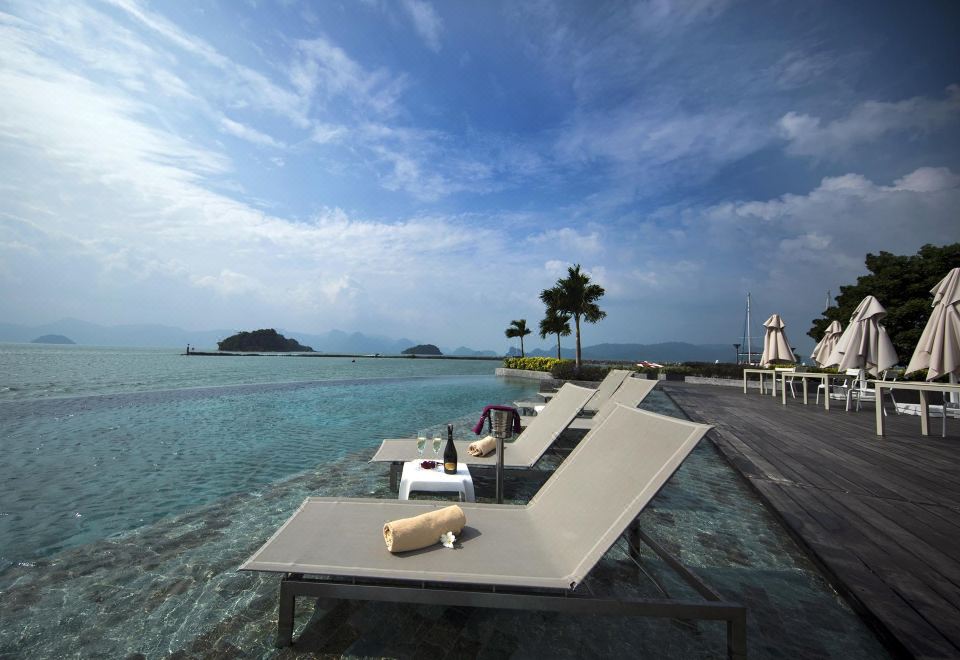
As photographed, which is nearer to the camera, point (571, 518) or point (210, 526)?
point (571, 518)

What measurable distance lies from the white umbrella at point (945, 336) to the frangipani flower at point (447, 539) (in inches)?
312

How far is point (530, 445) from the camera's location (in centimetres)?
415

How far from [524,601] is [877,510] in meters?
3.29

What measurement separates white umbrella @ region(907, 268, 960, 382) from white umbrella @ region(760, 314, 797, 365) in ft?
21.7

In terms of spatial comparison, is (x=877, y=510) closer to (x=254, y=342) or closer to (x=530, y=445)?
(x=530, y=445)

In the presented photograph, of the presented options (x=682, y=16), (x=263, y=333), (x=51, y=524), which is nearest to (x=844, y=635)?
(x=51, y=524)

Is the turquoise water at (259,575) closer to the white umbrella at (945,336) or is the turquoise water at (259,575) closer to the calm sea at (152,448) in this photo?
the calm sea at (152,448)

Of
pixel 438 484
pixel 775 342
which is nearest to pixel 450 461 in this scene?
pixel 438 484

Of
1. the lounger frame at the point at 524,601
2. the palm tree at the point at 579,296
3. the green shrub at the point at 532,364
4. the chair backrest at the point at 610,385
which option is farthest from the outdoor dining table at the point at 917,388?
the palm tree at the point at 579,296

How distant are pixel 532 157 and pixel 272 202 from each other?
46.7ft

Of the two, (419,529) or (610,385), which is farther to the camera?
(610,385)

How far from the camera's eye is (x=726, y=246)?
1435 inches

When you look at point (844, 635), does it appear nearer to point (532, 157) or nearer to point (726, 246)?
point (532, 157)

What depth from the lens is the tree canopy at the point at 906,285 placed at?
17.0 meters
